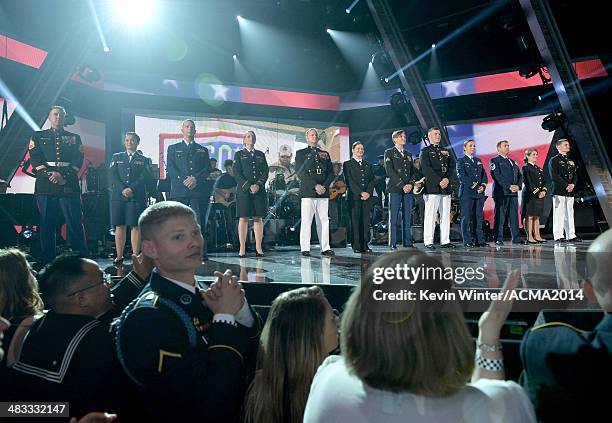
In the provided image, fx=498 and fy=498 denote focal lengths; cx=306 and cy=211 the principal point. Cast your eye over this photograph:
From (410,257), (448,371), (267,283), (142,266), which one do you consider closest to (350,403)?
(448,371)

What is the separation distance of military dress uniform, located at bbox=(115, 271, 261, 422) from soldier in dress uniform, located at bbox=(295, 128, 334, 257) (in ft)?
18.4

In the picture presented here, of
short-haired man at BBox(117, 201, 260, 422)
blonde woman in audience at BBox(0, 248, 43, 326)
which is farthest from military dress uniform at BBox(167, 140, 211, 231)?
short-haired man at BBox(117, 201, 260, 422)

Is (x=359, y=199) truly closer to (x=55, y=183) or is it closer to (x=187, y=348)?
(x=55, y=183)

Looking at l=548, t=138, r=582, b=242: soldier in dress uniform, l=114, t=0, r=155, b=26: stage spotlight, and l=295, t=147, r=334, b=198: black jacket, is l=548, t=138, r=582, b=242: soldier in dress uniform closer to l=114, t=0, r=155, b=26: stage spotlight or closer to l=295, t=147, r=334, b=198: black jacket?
l=295, t=147, r=334, b=198: black jacket

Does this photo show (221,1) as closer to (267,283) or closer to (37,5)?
(37,5)

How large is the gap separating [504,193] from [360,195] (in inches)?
127

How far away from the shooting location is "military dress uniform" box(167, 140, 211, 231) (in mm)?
6816

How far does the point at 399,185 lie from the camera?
320 inches

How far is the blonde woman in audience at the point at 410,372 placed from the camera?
110 centimetres

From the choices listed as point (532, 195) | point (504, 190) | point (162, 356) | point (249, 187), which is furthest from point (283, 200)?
point (162, 356)

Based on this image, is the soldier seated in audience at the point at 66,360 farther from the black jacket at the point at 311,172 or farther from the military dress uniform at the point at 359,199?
the military dress uniform at the point at 359,199

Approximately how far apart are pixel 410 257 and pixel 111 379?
1.30 meters

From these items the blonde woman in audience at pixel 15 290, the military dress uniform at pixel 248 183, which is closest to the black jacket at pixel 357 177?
the military dress uniform at pixel 248 183

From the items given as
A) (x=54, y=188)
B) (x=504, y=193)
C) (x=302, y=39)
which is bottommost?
(x=54, y=188)
